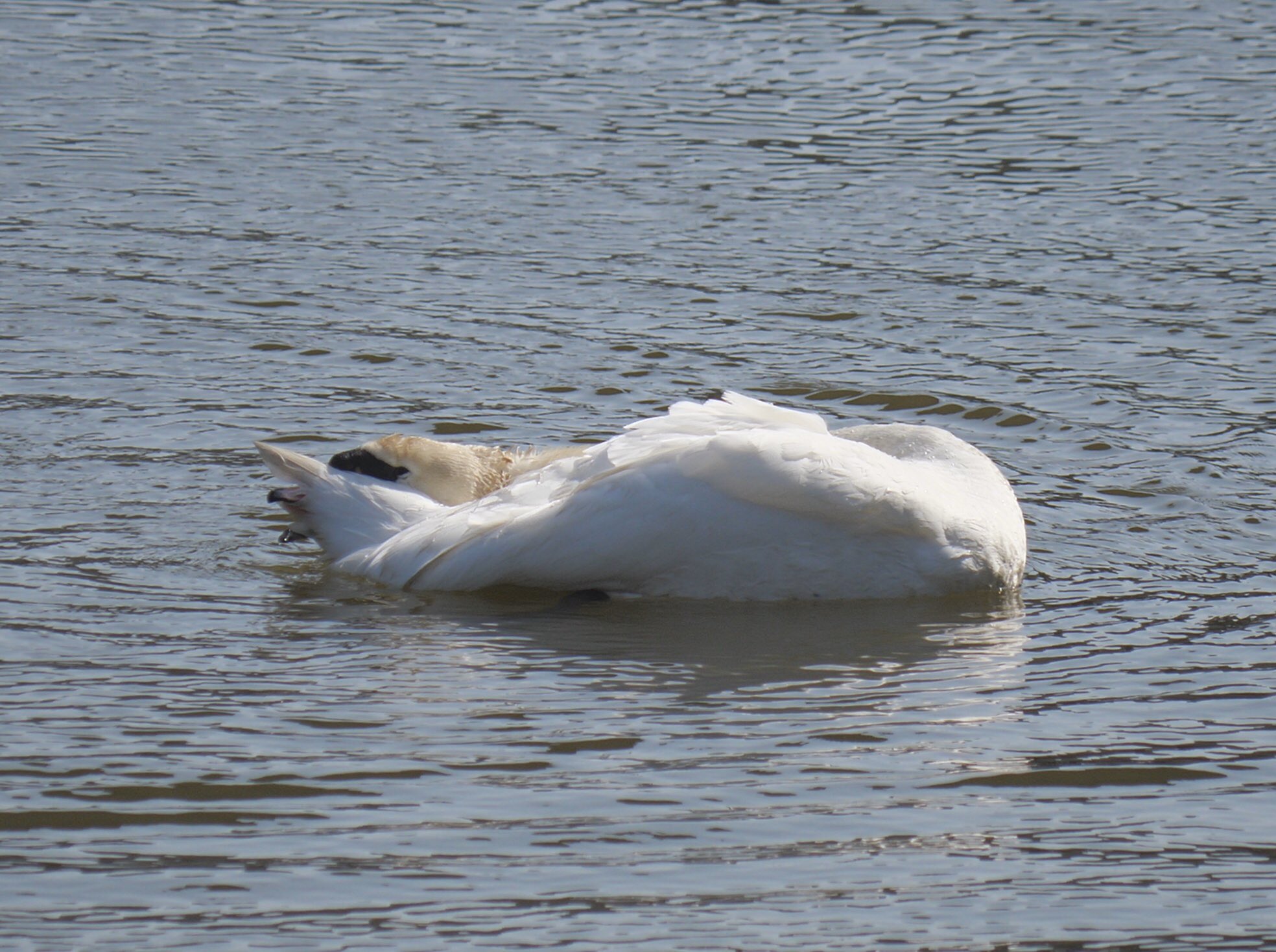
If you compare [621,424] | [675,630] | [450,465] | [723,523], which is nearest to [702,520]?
[723,523]

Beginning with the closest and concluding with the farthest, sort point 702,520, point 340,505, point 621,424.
→ point 702,520 < point 340,505 < point 621,424

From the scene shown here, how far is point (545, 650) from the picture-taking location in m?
6.29

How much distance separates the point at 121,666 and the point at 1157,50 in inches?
458

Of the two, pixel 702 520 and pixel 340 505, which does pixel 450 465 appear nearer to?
pixel 340 505

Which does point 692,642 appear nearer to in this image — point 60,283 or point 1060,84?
point 60,283

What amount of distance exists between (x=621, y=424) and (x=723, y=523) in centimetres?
202

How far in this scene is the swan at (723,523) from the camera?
6.66 m

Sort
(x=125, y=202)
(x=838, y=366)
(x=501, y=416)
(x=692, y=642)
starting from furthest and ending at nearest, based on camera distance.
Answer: (x=125, y=202) < (x=838, y=366) < (x=501, y=416) < (x=692, y=642)

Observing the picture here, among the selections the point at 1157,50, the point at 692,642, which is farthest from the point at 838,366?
the point at 1157,50

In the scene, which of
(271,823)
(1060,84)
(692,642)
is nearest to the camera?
(271,823)

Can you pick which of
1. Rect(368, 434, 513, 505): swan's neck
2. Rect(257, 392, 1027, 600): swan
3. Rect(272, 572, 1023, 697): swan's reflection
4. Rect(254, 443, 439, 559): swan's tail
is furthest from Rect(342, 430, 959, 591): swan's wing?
Rect(368, 434, 513, 505): swan's neck

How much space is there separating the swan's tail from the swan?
0.01 meters

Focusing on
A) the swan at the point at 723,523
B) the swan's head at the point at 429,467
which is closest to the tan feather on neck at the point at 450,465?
the swan's head at the point at 429,467

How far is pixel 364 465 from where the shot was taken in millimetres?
7457
